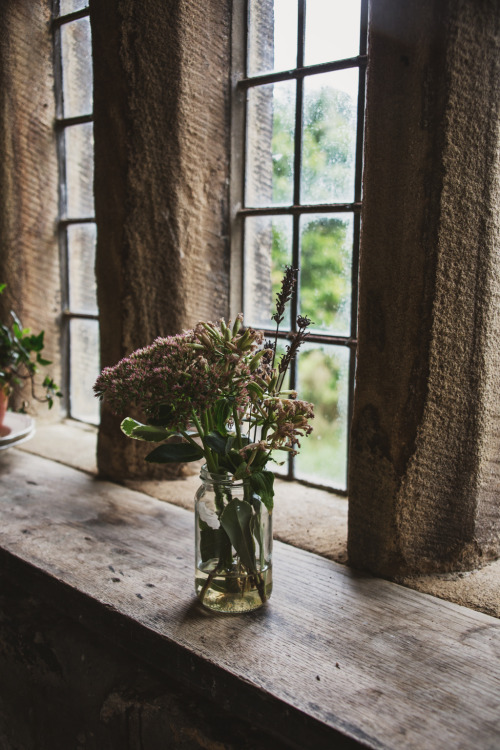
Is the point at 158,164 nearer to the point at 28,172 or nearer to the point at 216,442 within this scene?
the point at 28,172

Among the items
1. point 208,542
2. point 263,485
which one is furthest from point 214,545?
point 263,485

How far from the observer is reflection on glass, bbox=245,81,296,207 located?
4.74 feet

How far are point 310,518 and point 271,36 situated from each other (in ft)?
3.60

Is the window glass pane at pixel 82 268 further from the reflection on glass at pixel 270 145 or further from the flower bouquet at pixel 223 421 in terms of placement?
the flower bouquet at pixel 223 421

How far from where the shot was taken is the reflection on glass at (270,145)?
4.74 feet

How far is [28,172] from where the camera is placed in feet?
6.06

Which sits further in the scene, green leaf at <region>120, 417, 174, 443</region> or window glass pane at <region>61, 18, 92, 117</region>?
A: window glass pane at <region>61, 18, 92, 117</region>

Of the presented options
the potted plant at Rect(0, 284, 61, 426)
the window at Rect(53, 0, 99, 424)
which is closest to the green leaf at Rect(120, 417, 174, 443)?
the potted plant at Rect(0, 284, 61, 426)

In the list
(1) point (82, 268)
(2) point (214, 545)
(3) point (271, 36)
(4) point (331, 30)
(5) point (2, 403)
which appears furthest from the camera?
(1) point (82, 268)

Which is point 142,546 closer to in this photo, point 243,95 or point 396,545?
point 396,545

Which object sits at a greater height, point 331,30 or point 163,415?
point 331,30

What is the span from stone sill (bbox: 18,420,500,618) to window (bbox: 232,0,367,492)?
10 cm

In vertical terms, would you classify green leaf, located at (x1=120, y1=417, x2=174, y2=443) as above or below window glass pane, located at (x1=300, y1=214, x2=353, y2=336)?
below

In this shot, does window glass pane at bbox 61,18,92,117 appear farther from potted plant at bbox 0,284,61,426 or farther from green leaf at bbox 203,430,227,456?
green leaf at bbox 203,430,227,456
